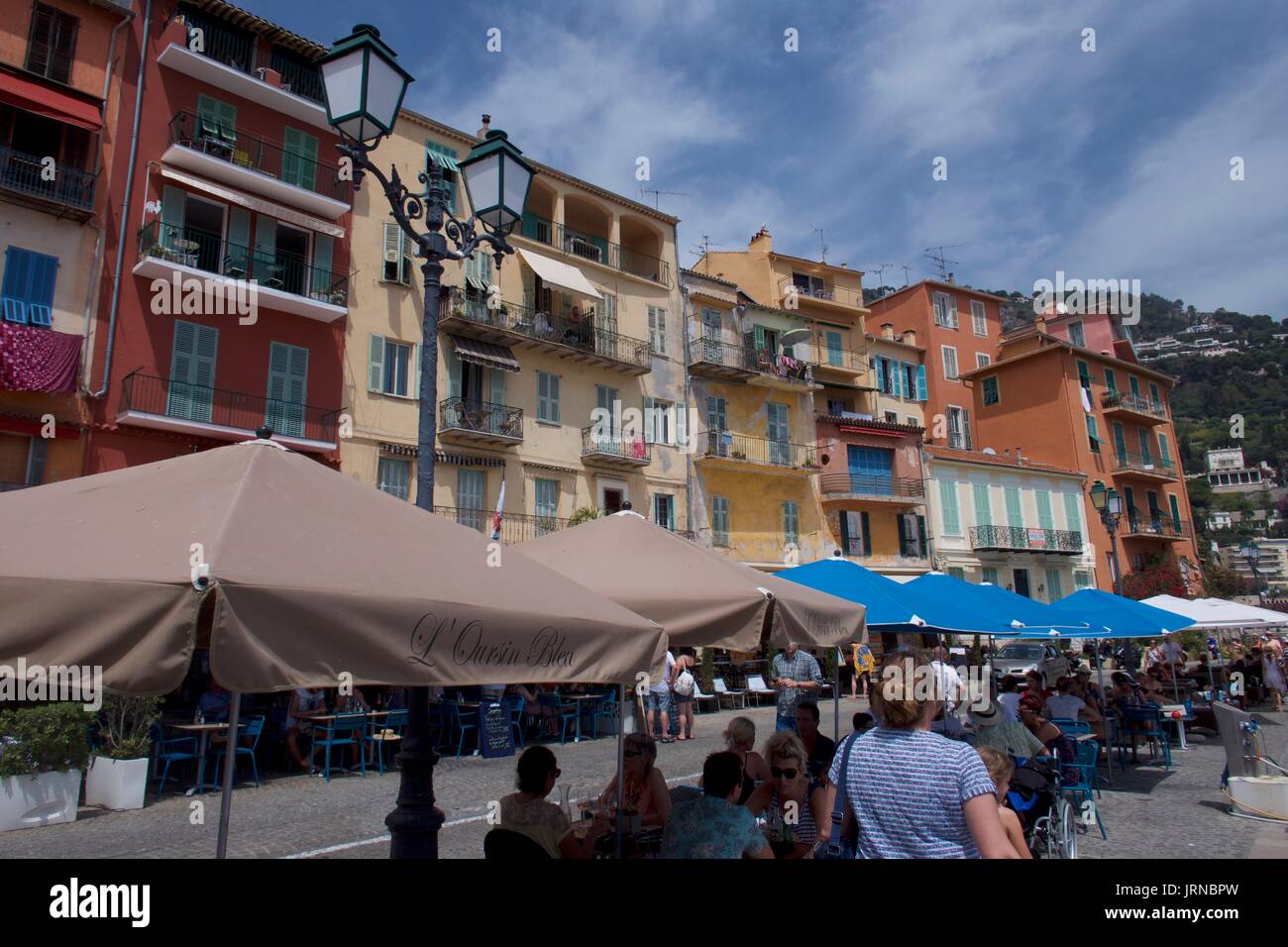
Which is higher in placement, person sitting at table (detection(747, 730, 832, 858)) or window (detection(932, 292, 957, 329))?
window (detection(932, 292, 957, 329))

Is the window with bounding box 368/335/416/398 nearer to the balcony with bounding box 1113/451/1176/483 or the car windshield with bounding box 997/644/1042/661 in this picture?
the car windshield with bounding box 997/644/1042/661

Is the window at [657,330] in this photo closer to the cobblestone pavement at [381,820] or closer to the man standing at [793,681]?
the cobblestone pavement at [381,820]

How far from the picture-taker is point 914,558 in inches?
1375

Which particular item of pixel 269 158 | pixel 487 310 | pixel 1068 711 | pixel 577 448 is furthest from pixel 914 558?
pixel 269 158

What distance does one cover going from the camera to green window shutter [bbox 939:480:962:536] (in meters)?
36.4

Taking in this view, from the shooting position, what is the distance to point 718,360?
3072 cm

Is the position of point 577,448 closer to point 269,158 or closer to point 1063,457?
point 269,158

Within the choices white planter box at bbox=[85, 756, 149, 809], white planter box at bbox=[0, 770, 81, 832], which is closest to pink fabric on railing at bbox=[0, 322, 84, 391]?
white planter box at bbox=[85, 756, 149, 809]

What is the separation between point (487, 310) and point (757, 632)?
20018mm

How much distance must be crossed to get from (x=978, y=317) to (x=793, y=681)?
4028 centimetres

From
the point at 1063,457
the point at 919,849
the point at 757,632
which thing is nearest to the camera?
the point at 919,849

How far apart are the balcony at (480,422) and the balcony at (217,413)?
304cm

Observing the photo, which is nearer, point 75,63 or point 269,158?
point 75,63

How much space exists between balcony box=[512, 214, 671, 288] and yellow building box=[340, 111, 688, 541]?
5cm
